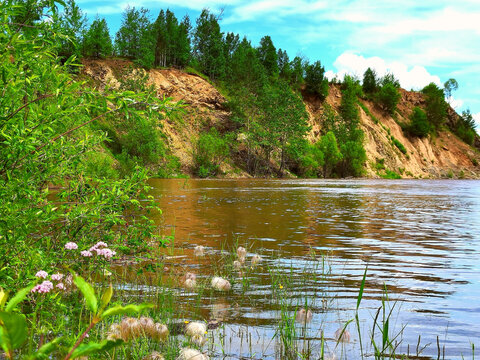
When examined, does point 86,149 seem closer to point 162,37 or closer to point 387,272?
point 387,272

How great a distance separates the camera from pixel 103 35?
76.6 meters

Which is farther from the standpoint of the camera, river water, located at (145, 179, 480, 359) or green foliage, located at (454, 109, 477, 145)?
green foliage, located at (454, 109, 477, 145)

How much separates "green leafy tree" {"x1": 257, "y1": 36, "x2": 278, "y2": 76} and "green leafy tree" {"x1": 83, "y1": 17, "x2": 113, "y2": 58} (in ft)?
131

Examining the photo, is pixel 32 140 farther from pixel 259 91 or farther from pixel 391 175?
pixel 391 175

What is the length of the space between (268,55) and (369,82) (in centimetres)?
2829

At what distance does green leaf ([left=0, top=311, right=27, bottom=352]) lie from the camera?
87cm

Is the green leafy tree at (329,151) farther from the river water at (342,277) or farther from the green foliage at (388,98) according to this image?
the river water at (342,277)

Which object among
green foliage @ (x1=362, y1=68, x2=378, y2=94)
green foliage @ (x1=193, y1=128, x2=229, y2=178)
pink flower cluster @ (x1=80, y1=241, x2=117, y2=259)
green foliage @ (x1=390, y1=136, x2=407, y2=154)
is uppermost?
green foliage @ (x1=362, y1=68, x2=378, y2=94)

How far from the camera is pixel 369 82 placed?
117 meters

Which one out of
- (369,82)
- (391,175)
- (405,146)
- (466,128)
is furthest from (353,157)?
(466,128)

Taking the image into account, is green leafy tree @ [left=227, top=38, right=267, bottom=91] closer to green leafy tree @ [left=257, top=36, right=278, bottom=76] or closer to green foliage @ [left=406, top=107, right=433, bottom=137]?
green leafy tree @ [left=257, top=36, right=278, bottom=76]

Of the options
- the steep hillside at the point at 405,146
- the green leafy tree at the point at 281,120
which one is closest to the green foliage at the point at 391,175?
the steep hillside at the point at 405,146

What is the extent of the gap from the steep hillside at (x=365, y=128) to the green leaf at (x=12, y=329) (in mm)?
46520

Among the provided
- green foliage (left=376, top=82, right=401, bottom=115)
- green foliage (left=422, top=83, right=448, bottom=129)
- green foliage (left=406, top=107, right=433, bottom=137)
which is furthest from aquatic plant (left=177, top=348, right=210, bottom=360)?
green foliage (left=422, top=83, right=448, bottom=129)
